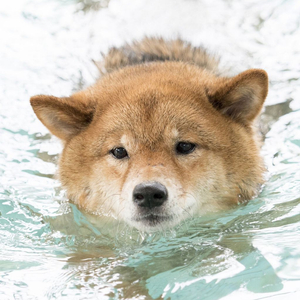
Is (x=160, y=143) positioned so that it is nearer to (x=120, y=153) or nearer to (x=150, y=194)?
(x=120, y=153)

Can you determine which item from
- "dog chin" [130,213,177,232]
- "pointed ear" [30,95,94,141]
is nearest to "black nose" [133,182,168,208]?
"dog chin" [130,213,177,232]

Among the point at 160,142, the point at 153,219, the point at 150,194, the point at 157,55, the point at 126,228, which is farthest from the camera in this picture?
the point at 157,55

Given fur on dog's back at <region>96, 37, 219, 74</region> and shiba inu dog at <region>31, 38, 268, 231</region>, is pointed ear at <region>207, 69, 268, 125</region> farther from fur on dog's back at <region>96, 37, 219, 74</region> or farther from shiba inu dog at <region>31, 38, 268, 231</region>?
fur on dog's back at <region>96, 37, 219, 74</region>

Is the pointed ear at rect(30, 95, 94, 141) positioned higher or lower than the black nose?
higher

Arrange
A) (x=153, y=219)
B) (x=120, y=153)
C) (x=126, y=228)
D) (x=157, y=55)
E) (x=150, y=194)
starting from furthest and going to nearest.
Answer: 1. (x=157, y=55)
2. (x=126, y=228)
3. (x=120, y=153)
4. (x=153, y=219)
5. (x=150, y=194)

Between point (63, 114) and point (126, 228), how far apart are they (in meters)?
1.25

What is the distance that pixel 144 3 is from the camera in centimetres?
987

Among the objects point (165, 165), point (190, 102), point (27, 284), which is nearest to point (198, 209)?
point (165, 165)

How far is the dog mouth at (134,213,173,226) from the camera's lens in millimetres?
4262

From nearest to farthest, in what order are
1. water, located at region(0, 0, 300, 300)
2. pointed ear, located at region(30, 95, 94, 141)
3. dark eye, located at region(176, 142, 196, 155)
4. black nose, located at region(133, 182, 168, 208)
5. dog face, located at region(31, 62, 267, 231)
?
water, located at region(0, 0, 300, 300)
black nose, located at region(133, 182, 168, 208)
dog face, located at region(31, 62, 267, 231)
dark eye, located at region(176, 142, 196, 155)
pointed ear, located at region(30, 95, 94, 141)

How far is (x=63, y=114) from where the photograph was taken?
195 inches

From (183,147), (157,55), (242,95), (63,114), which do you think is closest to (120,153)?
(183,147)

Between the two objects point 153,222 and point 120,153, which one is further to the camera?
point 120,153

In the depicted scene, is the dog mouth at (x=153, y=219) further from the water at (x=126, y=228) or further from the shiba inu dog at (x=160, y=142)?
the water at (x=126, y=228)
